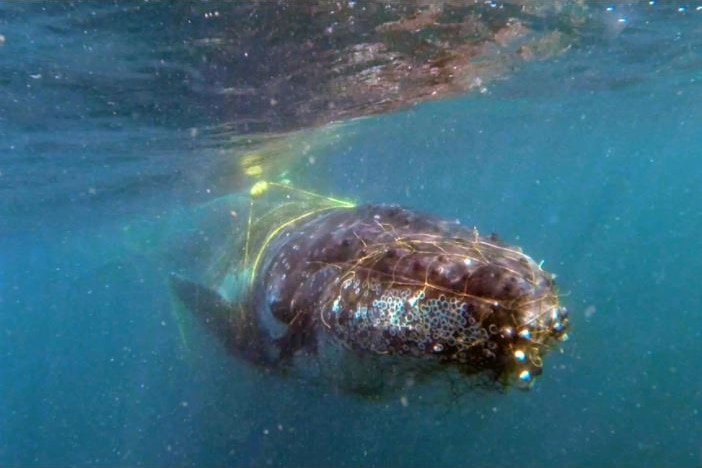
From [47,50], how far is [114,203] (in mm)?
20990

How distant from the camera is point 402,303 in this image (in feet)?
12.9

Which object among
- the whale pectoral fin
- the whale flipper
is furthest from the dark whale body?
the whale flipper

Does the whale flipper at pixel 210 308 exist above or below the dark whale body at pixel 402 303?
below

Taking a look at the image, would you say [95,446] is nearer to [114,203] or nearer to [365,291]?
[114,203]

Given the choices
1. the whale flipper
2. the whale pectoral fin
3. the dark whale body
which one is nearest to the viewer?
the dark whale body

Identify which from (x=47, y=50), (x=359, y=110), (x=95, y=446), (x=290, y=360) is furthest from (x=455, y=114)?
(x=95, y=446)

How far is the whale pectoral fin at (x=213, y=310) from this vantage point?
768cm

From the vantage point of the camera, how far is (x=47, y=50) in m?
10.6

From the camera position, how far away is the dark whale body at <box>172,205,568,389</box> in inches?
139

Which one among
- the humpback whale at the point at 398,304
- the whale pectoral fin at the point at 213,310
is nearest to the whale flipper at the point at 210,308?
the whale pectoral fin at the point at 213,310

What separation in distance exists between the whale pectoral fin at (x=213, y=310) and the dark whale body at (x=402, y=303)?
4.18 ft

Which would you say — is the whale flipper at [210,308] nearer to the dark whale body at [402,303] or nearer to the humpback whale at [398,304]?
the humpback whale at [398,304]

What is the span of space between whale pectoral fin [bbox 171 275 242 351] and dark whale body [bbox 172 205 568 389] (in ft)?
4.18

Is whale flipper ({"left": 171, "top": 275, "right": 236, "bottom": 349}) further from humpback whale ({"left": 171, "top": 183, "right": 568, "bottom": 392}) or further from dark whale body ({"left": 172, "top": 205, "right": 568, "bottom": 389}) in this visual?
dark whale body ({"left": 172, "top": 205, "right": 568, "bottom": 389})
